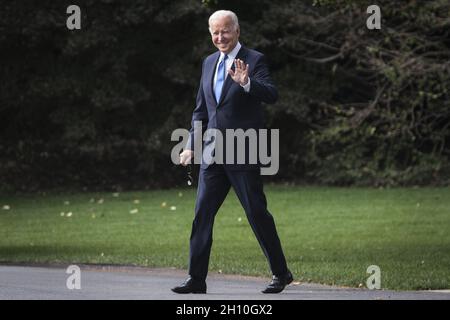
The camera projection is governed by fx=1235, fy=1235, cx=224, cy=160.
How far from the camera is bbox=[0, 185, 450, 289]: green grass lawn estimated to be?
12.3 metres

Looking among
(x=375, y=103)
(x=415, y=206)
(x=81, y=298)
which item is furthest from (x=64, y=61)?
(x=81, y=298)

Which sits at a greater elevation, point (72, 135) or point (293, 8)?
point (293, 8)

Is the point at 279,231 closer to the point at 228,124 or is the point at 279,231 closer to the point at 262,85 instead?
the point at 228,124

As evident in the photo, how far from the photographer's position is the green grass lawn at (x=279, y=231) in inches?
484

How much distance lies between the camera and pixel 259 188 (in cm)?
889

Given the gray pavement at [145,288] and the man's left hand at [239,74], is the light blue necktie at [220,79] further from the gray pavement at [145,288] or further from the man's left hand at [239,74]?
the gray pavement at [145,288]

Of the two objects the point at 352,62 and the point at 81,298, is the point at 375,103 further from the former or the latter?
the point at 81,298

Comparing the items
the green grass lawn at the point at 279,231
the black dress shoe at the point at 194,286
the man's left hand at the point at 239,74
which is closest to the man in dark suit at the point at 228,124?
the black dress shoe at the point at 194,286

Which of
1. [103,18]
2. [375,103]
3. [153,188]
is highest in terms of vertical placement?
[103,18]

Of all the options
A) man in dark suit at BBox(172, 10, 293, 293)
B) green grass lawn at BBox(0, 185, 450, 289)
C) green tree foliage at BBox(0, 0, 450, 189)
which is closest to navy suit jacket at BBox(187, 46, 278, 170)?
man in dark suit at BBox(172, 10, 293, 293)

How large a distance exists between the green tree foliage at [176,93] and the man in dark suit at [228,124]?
1603cm
